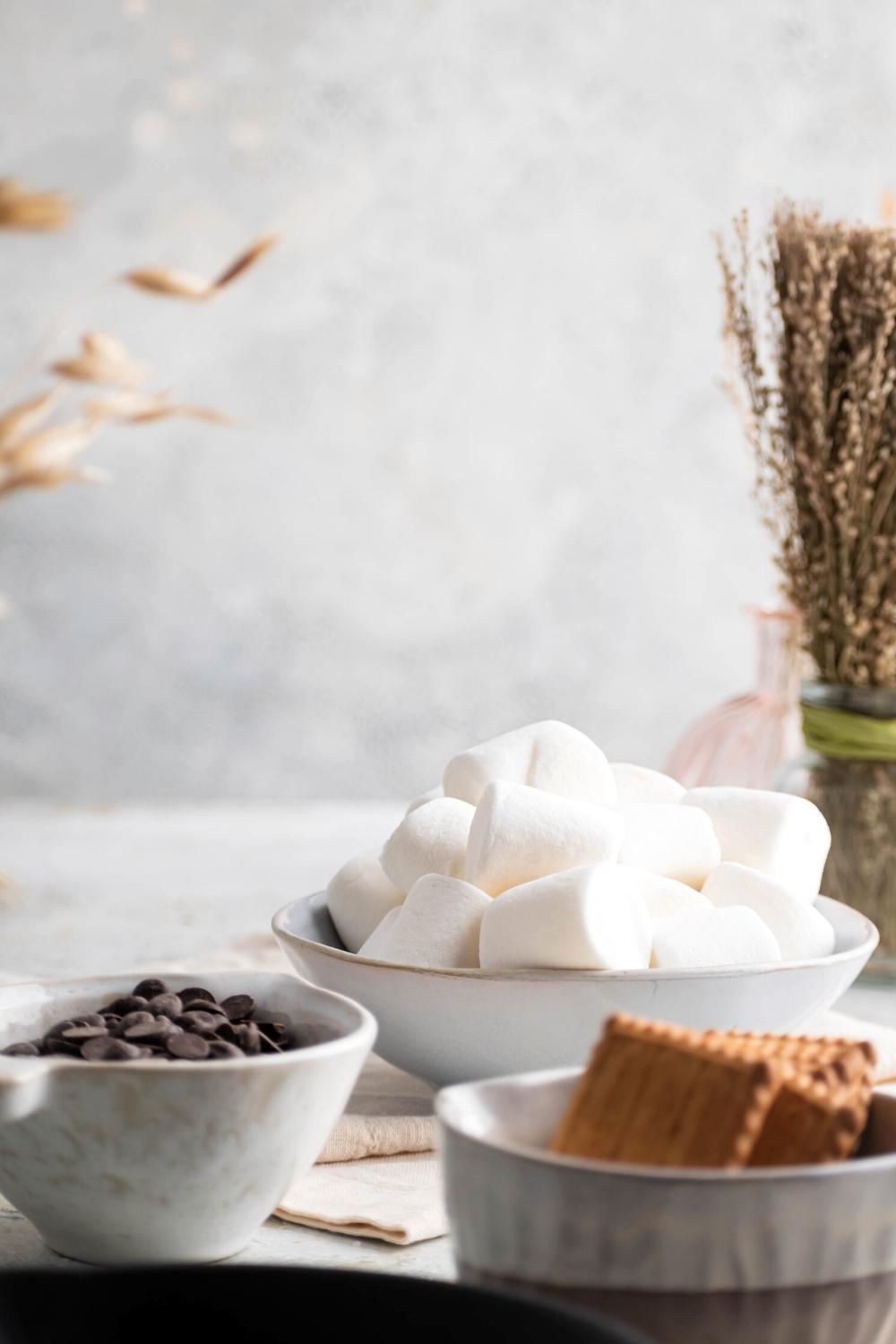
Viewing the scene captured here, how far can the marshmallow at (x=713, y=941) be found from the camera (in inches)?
33.7

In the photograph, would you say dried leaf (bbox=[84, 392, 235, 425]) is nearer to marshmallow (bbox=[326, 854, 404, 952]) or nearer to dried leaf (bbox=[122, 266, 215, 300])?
dried leaf (bbox=[122, 266, 215, 300])

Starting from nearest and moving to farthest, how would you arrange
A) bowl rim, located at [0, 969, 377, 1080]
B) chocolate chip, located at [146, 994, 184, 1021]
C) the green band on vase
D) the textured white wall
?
bowl rim, located at [0, 969, 377, 1080] < chocolate chip, located at [146, 994, 184, 1021] < the green band on vase < the textured white wall

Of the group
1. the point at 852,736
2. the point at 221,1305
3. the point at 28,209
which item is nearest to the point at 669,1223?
the point at 221,1305

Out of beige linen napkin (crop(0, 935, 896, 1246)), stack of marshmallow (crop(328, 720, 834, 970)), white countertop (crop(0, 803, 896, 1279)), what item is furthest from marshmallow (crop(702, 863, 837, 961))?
white countertop (crop(0, 803, 896, 1279))

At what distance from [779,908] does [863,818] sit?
18.3 inches

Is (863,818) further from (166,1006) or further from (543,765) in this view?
(166,1006)

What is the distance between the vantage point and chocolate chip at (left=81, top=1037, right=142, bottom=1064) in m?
0.69

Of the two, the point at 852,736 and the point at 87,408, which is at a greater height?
the point at 87,408

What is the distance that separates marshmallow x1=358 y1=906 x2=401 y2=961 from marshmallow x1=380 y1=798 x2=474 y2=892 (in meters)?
0.03

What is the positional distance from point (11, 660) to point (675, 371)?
1.77 meters

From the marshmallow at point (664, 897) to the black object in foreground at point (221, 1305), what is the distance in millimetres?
450

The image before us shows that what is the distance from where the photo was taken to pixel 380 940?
Result: 907 mm

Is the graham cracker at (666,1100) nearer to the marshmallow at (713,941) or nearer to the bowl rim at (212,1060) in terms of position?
the bowl rim at (212,1060)

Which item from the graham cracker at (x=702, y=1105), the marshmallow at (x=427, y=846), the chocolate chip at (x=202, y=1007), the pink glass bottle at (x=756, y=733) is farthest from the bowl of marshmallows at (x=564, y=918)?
the pink glass bottle at (x=756, y=733)
